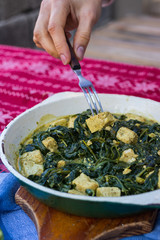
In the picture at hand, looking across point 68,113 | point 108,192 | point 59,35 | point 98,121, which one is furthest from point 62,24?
point 108,192

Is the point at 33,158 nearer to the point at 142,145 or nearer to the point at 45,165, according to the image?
the point at 45,165

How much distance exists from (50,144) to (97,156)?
333 millimetres

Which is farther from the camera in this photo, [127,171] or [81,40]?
[81,40]

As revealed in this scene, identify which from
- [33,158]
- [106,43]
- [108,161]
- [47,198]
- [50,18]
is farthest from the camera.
→ [106,43]

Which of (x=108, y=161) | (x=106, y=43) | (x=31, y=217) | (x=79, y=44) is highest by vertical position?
(x=79, y=44)

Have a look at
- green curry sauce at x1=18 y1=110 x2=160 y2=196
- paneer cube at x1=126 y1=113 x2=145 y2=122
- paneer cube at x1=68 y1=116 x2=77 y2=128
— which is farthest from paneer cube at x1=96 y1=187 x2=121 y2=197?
paneer cube at x1=126 y1=113 x2=145 y2=122

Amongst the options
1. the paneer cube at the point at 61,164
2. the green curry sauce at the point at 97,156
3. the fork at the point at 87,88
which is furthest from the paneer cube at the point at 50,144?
the fork at the point at 87,88

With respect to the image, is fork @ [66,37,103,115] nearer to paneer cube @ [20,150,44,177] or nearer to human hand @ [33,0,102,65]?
human hand @ [33,0,102,65]

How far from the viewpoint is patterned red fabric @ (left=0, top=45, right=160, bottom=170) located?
299 cm

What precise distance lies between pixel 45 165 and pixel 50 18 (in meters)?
1.21

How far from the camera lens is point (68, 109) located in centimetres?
253

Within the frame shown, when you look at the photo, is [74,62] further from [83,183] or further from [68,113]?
[83,183]

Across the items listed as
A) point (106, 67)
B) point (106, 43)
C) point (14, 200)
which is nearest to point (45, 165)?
point (14, 200)

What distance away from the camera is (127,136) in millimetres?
1992
